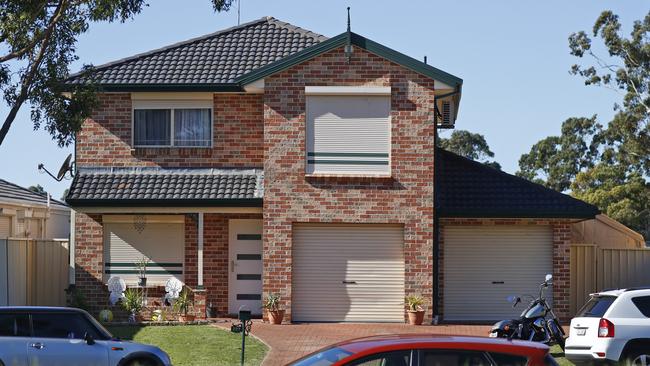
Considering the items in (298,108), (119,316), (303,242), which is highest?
(298,108)

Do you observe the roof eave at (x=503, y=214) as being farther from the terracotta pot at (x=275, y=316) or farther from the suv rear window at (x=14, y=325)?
the suv rear window at (x=14, y=325)

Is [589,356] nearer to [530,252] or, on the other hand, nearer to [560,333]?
[560,333]

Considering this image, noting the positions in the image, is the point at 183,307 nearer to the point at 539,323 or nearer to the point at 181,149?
the point at 181,149

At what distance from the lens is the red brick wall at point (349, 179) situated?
963 inches

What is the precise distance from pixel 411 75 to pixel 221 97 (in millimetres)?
4569

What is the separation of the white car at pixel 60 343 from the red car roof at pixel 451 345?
21.3ft

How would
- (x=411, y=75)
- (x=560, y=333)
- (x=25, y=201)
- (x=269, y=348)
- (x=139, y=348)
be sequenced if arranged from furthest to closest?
1. (x=25, y=201)
2. (x=411, y=75)
3. (x=269, y=348)
4. (x=560, y=333)
5. (x=139, y=348)

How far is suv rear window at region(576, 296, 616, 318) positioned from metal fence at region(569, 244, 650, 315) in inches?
342

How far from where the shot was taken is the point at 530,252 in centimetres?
2552

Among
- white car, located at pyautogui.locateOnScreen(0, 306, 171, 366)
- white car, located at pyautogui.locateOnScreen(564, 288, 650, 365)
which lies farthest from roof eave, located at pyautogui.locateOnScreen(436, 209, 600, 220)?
white car, located at pyautogui.locateOnScreen(0, 306, 171, 366)

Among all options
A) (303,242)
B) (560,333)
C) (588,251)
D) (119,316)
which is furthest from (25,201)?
(560,333)

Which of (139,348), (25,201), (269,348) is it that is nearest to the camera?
(139,348)

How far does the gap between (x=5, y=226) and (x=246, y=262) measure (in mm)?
8577

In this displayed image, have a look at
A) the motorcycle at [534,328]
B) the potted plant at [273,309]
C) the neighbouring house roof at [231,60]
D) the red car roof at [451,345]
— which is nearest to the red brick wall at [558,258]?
the neighbouring house roof at [231,60]
